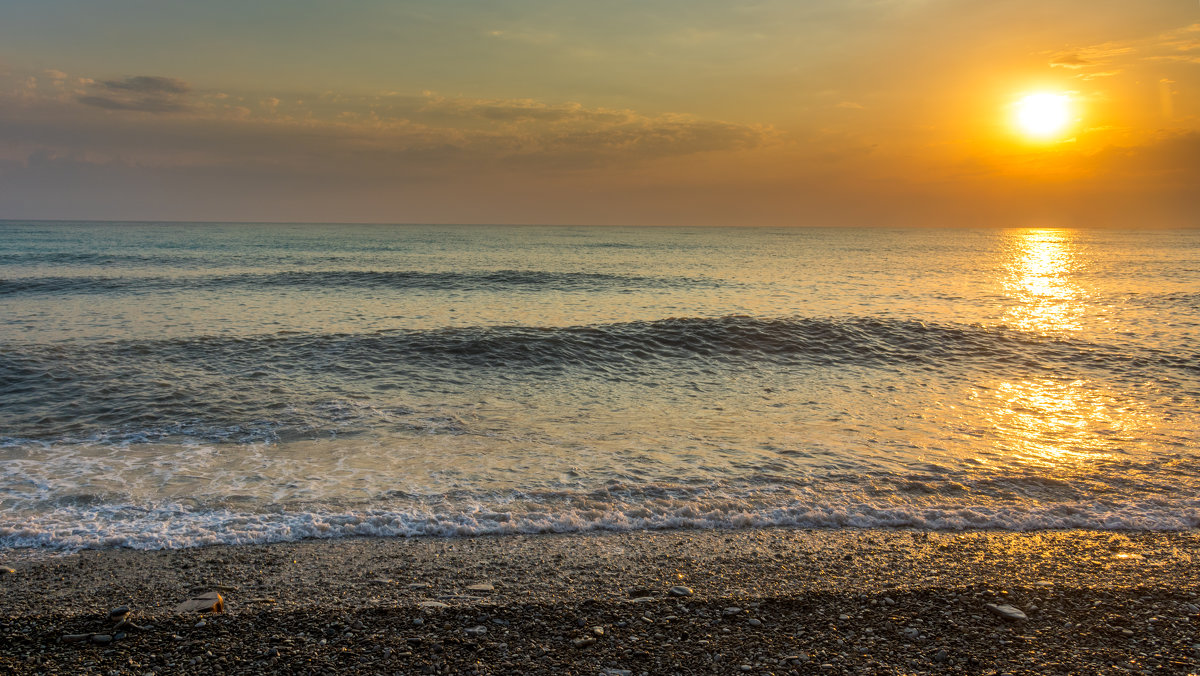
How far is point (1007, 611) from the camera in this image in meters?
4.82

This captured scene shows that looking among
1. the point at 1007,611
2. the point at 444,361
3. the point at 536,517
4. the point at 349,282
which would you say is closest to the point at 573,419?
the point at 536,517

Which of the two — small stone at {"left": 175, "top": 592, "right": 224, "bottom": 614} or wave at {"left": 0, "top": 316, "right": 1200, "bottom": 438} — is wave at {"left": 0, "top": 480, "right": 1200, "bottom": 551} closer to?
small stone at {"left": 175, "top": 592, "right": 224, "bottom": 614}

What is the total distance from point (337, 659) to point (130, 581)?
2.49 m

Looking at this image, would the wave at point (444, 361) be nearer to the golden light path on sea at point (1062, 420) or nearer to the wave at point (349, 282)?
the golden light path on sea at point (1062, 420)

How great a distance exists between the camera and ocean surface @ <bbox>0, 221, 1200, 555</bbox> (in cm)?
704

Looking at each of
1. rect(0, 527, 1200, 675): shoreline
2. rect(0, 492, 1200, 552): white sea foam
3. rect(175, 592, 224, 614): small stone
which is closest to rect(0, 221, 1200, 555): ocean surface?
rect(0, 492, 1200, 552): white sea foam

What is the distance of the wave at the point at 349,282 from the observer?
95.7 ft

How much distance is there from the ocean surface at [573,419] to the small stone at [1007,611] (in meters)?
2.04

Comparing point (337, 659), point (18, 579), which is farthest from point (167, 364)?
point (337, 659)

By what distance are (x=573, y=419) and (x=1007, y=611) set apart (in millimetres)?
7107

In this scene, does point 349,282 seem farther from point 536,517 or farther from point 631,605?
point 631,605

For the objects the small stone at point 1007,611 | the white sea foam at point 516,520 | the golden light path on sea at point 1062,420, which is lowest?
the white sea foam at point 516,520

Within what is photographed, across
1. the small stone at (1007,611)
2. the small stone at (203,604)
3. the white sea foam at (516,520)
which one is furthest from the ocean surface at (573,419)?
the small stone at (1007,611)

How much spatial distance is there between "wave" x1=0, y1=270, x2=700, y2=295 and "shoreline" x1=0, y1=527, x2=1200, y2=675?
2646 centimetres
